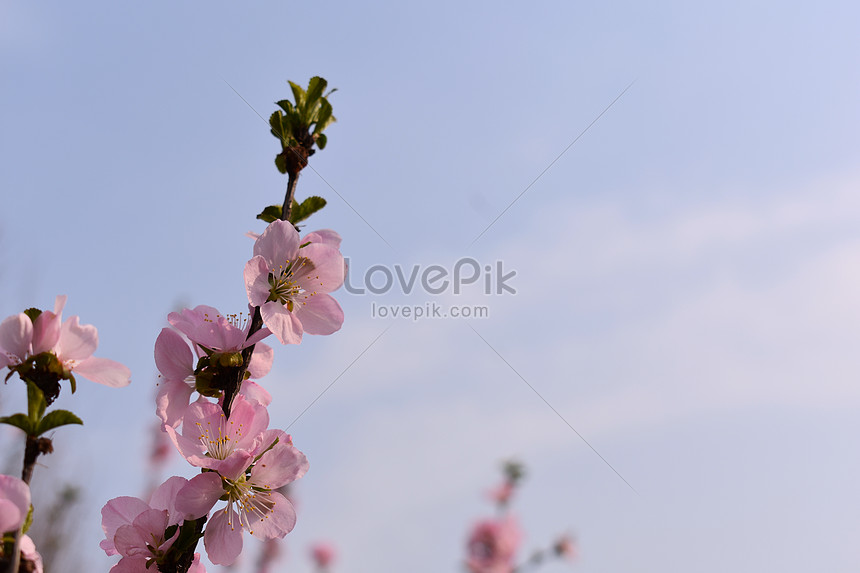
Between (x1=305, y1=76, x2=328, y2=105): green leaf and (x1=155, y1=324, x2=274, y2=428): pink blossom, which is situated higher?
(x1=305, y1=76, x2=328, y2=105): green leaf

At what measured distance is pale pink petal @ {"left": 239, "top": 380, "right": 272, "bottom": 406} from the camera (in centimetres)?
136

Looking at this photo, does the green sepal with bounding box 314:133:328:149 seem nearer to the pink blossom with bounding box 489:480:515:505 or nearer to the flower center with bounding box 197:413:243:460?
the flower center with bounding box 197:413:243:460

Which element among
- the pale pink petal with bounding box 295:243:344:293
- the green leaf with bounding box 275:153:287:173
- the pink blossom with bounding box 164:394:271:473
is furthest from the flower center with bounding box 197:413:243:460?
the green leaf with bounding box 275:153:287:173

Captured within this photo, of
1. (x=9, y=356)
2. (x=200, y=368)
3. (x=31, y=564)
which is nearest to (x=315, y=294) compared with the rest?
(x=200, y=368)

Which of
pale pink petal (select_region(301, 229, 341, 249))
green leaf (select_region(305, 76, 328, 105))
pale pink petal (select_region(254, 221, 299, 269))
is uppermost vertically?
green leaf (select_region(305, 76, 328, 105))

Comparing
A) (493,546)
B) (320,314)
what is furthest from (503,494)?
(320,314)

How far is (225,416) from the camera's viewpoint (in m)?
1.20

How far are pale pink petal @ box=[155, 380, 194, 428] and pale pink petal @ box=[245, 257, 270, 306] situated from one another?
23 centimetres

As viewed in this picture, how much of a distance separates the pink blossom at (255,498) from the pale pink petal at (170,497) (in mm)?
63

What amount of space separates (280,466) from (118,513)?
0.33 meters

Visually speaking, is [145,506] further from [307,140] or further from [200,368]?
[307,140]

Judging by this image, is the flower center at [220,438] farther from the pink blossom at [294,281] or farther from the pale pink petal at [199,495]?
the pink blossom at [294,281]

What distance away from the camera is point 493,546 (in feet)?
19.7

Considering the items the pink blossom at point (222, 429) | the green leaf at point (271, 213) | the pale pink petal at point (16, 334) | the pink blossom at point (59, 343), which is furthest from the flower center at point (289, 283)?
the pale pink petal at point (16, 334)
